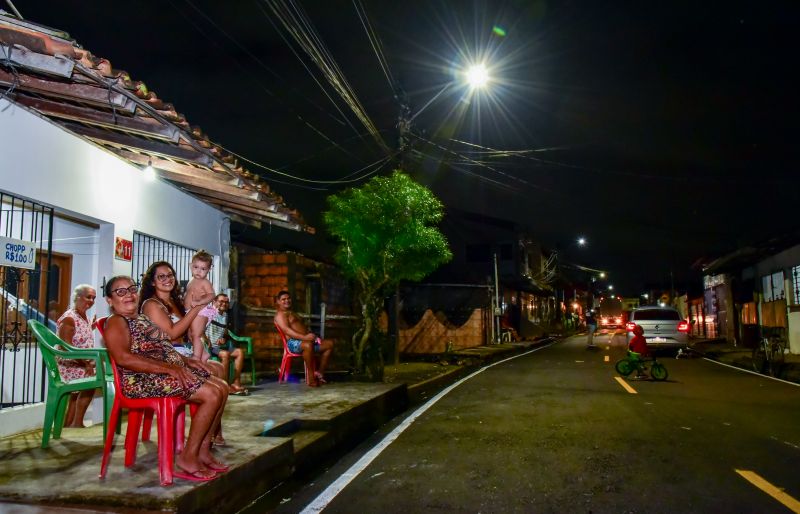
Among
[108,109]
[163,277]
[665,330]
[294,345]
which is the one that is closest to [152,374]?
[163,277]

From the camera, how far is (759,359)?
15836 millimetres

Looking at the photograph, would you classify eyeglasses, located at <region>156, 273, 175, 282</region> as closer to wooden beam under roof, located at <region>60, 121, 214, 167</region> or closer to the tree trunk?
wooden beam under roof, located at <region>60, 121, 214, 167</region>

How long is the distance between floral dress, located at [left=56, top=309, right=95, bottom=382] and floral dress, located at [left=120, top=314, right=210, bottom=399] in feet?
6.74

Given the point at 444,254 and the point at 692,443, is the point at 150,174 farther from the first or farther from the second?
the point at 692,443

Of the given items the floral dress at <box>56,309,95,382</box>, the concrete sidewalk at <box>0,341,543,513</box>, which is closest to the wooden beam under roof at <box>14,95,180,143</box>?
the floral dress at <box>56,309,95,382</box>

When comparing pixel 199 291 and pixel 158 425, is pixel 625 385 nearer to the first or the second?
pixel 199 291

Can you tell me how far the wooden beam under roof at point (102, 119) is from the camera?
6352mm

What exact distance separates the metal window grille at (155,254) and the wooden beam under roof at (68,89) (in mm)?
3001

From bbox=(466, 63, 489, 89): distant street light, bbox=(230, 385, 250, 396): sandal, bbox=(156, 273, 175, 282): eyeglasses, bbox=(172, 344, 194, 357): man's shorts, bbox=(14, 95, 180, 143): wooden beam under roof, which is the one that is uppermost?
bbox=(466, 63, 489, 89): distant street light

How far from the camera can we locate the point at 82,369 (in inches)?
256

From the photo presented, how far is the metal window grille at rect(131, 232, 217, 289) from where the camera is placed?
8.96 m

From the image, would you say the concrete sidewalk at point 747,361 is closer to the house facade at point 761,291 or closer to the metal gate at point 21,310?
the house facade at point 761,291

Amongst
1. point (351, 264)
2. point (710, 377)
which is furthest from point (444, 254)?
point (710, 377)

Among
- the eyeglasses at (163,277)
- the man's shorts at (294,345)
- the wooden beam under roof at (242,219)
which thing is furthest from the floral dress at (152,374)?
the wooden beam under roof at (242,219)
